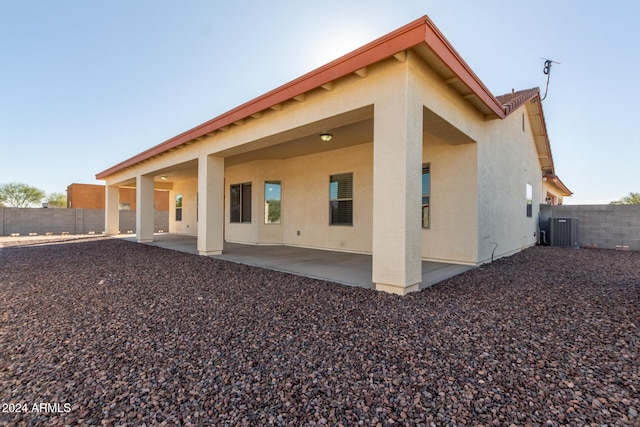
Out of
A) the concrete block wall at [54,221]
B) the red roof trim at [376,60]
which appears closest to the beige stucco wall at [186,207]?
the concrete block wall at [54,221]

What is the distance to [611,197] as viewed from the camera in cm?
3903

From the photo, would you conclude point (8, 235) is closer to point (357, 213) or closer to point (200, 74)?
point (200, 74)

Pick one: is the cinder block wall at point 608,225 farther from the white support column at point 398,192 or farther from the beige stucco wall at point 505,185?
the white support column at point 398,192

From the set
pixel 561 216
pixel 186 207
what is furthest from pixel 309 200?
pixel 561 216

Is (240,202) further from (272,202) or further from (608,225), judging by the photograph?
(608,225)

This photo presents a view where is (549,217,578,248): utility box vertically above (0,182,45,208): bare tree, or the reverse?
(0,182,45,208): bare tree

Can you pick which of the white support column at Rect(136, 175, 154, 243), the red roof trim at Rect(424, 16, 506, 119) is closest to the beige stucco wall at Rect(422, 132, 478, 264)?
the red roof trim at Rect(424, 16, 506, 119)

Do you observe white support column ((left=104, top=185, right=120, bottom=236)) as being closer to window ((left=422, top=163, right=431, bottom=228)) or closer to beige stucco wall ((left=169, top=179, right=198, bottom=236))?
beige stucco wall ((left=169, top=179, right=198, bottom=236))

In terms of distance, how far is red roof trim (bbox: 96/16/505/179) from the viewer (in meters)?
3.57

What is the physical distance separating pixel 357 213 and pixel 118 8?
32.3 feet

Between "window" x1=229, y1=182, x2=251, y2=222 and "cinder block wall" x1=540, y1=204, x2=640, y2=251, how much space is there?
43.2 feet

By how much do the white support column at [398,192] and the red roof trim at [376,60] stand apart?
1.54ft

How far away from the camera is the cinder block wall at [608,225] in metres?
10.1

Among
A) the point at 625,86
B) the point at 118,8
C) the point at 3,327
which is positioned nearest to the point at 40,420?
the point at 3,327
